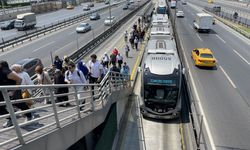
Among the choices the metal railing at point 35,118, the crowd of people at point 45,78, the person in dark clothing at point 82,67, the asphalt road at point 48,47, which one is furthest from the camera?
the asphalt road at point 48,47

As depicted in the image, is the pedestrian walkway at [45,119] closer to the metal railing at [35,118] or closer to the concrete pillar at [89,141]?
the metal railing at [35,118]

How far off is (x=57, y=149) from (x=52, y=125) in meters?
0.59

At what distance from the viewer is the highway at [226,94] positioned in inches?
460

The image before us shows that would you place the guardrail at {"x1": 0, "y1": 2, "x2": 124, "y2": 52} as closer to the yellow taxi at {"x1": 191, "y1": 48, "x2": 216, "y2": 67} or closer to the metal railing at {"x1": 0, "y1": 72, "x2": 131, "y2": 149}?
the yellow taxi at {"x1": 191, "y1": 48, "x2": 216, "y2": 67}

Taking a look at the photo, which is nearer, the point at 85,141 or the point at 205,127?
the point at 85,141

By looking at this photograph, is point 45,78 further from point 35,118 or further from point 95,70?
point 95,70

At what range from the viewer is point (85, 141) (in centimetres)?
852

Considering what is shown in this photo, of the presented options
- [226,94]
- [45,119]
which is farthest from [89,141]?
[226,94]

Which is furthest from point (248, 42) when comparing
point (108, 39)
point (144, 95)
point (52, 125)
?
point (52, 125)

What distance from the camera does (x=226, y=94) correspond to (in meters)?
16.2

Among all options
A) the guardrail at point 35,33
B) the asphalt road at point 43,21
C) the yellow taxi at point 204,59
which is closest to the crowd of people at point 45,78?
the yellow taxi at point 204,59

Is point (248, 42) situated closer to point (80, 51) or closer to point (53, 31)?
point (80, 51)

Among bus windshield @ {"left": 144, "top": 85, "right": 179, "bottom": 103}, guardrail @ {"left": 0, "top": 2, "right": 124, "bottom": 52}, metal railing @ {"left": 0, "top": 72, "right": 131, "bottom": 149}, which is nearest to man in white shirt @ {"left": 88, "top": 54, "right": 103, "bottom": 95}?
metal railing @ {"left": 0, "top": 72, "right": 131, "bottom": 149}

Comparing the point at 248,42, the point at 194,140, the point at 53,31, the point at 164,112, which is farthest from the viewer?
the point at 53,31
